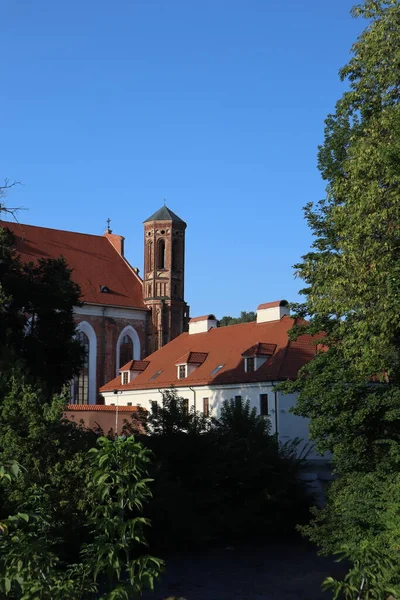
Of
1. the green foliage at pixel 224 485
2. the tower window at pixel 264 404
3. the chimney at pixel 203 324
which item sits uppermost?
the chimney at pixel 203 324

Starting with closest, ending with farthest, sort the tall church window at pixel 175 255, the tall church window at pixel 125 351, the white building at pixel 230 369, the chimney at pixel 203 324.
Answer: the white building at pixel 230 369 → the chimney at pixel 203 324 → the tall church window at pixel 125 351 → the tall church window at pixel 175 255

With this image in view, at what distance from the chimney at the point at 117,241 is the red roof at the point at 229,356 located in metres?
19.7

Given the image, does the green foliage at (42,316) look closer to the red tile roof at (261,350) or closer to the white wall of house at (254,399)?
the white wall of house at (254,399)

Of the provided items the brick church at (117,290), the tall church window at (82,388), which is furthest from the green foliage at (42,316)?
the brick church at (117,290)

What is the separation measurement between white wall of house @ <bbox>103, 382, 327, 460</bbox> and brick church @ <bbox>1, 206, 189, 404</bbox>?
12.1m

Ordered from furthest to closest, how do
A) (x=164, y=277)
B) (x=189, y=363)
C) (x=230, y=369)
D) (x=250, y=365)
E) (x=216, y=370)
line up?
1. (x=164, y=277)
2. (x=189, y=363)
3. (x=216, y=370)
4. (x=230, y=369)
5. (x=250, y=365)

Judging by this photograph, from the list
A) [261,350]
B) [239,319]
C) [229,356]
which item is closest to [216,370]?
[229,356]

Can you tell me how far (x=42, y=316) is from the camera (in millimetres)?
26047

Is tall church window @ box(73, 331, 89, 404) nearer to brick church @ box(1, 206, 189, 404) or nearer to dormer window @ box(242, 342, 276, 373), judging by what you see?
brick church @ box(1, 206, 189, 404)

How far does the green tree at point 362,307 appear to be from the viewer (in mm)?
17000

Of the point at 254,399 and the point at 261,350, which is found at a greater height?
the point at 261,350

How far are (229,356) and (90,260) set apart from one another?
25406mm

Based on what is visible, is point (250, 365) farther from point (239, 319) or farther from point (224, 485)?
point (239, 319)

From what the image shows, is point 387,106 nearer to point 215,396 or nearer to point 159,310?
point 215,396
